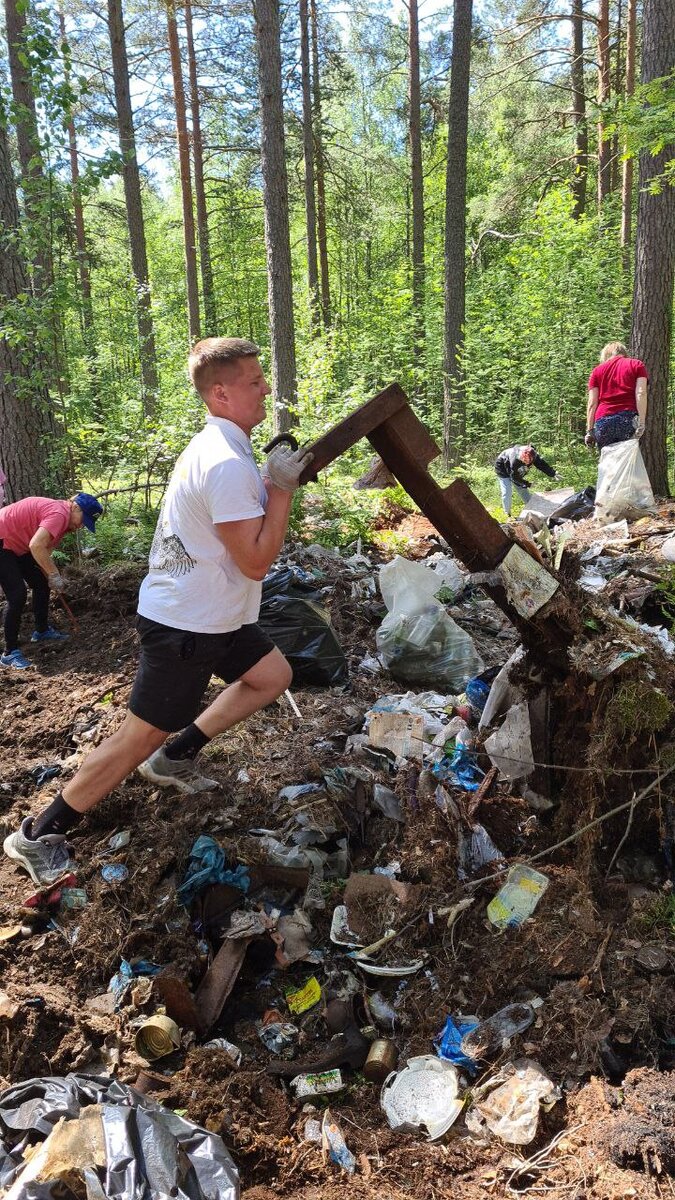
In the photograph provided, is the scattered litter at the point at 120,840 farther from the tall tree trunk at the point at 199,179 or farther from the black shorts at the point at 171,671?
the tall tree trunk at the point at 199,179

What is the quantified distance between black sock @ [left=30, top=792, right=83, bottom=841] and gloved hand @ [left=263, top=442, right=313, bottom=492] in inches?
57.3

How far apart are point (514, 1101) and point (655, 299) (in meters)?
7.78

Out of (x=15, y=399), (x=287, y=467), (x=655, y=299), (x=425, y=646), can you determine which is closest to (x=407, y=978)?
Answer: (x=287, y=467)

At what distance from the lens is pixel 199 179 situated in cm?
1702

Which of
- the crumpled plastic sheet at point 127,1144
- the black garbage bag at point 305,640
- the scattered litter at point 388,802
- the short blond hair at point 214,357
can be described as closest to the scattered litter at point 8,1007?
the crumpled plastic sheet at point 127,1144

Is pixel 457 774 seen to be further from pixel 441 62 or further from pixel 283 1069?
pixel 441 62

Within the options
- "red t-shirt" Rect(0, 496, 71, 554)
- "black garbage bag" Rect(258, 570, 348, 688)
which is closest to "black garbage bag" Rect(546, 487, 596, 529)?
"black garbage bag" Rect(258, 570, 348, 688)

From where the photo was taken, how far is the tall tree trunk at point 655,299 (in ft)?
25.2

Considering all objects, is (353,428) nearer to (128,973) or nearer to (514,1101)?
(128,973)

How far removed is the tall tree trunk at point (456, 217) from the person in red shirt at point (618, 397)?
14.1 ft

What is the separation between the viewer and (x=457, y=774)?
3285 millimetres

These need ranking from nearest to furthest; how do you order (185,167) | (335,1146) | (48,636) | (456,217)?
(335,1146), (48,636), (456,217), (185,167)

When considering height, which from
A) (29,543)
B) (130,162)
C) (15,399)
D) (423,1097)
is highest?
(130,162)

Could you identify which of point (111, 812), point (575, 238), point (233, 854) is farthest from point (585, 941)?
point (575, 238)
